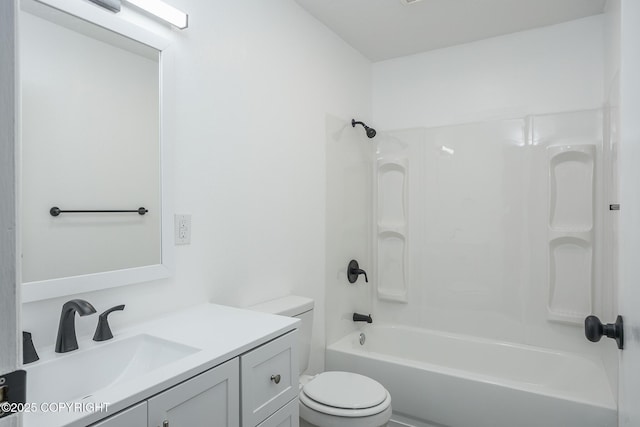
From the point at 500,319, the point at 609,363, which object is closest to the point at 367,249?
the point at 500,319

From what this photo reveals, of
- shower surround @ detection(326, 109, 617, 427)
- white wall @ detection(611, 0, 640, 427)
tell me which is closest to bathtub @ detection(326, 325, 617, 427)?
shower surround @ detection(326, 109, 617, 427)

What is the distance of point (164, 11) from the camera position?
1360 millimetres

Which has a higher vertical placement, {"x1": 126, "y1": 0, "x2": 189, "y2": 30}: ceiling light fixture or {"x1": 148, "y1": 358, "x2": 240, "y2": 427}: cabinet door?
{"x1": 126, "y1": 0, "x2": 189, "y2": 30}: ceiling light fixture

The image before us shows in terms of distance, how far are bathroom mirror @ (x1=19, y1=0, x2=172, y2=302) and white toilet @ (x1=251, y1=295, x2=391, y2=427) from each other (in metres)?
0.74

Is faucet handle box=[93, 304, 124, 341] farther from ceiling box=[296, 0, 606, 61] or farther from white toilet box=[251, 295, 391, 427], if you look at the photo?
ceiling box=[296, 0, 606, 61]

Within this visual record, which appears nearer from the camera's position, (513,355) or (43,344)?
(43,344)

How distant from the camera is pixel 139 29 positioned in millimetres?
1314

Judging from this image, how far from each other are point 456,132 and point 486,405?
72.0 inches

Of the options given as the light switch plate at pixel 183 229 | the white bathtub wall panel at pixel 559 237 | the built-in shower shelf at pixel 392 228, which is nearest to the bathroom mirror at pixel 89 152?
the light switch plate at pixel 183 229

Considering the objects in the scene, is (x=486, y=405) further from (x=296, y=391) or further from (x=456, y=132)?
(x=456, y=132)

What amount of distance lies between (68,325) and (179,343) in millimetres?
310

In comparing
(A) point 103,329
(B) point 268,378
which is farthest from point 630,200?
(A) point 103,329

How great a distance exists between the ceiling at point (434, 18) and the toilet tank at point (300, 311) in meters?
1.73

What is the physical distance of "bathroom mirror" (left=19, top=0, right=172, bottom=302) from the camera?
3.52 ft
